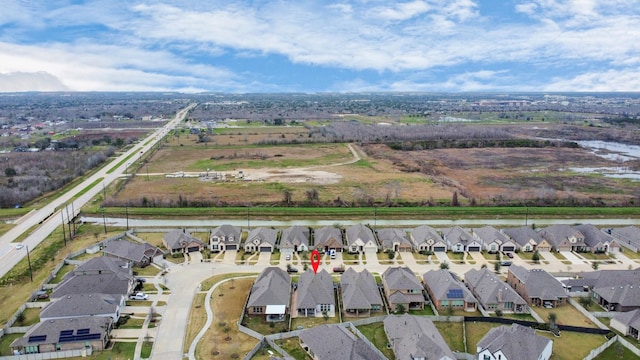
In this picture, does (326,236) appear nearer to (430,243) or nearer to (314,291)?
(430,243)

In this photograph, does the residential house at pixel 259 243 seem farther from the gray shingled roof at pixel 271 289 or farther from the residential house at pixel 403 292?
the residential house at pixel 403 292

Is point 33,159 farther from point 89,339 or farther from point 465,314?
point 465,314

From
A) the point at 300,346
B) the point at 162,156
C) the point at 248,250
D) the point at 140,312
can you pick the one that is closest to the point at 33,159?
the point at 162,156

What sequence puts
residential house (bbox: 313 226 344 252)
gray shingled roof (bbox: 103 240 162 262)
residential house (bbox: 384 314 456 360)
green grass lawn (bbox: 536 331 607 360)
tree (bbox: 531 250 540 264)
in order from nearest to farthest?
residential house (bbox: 384 314 456 360) → green grass lawn (bbox: 536 331 607 360) → gray shingled roof (bbox: 103 240 162 262) → tree (bbox: 531 250 540 264) → residential house (bbox: 313 226 344 252)

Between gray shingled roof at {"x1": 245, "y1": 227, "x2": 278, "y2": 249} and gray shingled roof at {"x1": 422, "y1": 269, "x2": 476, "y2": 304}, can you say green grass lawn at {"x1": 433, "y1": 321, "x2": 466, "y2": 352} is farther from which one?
gray shingled roof at {"x1": 245, "y1": 227, "x2": 278, "y2": 249}

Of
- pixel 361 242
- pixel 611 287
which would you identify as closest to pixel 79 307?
pixel 361 242

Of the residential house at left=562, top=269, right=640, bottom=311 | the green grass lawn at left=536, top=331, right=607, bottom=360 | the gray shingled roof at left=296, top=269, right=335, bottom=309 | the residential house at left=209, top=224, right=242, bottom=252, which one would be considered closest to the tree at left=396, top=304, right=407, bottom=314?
the gray shingled roof at left=296, top=269, right=335, bottom=309

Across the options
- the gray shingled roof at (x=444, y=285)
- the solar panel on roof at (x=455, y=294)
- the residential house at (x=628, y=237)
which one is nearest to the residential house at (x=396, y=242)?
the gray shingled roof at (x=444, y=285)
